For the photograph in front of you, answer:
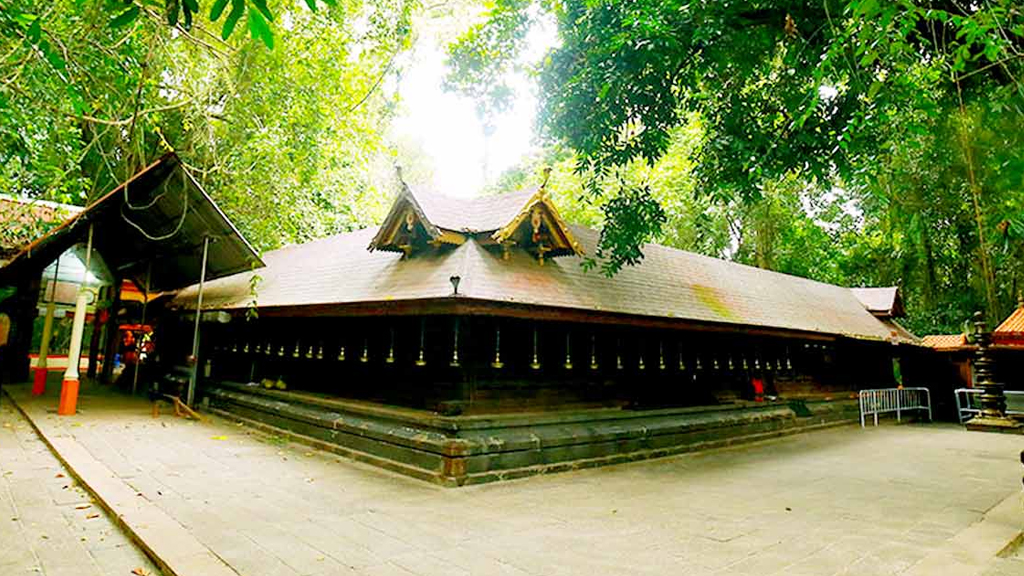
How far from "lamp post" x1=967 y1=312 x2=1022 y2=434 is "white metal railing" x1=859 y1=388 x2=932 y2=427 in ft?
6.66

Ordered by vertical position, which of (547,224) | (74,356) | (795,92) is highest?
(795,92)

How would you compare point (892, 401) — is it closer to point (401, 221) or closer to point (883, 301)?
point (883, 301)

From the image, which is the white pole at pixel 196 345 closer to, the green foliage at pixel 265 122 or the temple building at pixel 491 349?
the temple building at pixel 491 349

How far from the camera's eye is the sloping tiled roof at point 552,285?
25.2ft

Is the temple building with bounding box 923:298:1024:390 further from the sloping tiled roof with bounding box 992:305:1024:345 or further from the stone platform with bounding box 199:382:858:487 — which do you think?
the stone platform with bounding box 199:382:858:487

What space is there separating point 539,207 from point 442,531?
511 centimetres

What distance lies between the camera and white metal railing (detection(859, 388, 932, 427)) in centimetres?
1536

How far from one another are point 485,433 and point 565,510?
1816 millimetres

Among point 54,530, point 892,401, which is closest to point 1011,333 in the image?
point 892,401

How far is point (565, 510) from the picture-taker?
566 cm

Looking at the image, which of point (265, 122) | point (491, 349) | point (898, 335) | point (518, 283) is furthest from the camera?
point (898, 335)

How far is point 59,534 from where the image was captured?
4.53m

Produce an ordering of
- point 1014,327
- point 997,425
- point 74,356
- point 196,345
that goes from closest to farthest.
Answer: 1. point 74,356
2. point 196,345
3. point 1014,327
4. point 997,425

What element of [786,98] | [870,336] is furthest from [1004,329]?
[786,98]
